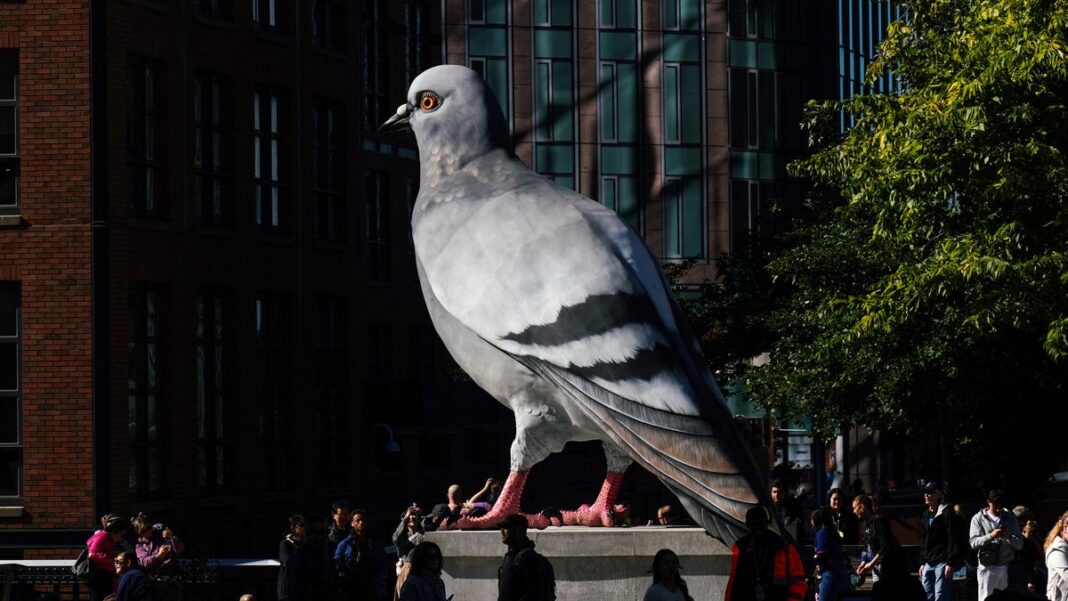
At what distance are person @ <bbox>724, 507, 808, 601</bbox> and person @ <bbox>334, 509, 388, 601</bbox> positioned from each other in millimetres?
5408

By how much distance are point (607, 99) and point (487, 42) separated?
Answer: 4.27 m

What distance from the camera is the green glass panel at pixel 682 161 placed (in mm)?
67062

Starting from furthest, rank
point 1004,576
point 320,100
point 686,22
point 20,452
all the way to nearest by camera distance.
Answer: point 686,22 < point 320,100 < point 20,452 < point 1004,576

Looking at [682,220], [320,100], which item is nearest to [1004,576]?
[320,100]

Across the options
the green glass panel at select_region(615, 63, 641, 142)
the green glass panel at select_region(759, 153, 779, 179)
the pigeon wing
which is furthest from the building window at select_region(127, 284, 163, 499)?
the green glass panel at select_region(759, 153, 779, 179)

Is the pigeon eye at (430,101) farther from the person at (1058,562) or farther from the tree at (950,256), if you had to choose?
the tree at (950,256)

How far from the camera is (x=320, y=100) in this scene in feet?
119

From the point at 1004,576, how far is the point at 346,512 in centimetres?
666

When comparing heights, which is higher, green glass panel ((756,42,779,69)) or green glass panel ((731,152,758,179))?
green glass panel ((756,42,779,69))

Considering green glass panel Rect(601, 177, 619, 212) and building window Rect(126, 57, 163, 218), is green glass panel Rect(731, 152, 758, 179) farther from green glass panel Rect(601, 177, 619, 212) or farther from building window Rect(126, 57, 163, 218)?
building window Rect(126, 57, 163, 218)

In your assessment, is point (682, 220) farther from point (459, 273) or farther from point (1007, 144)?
point (459, 273)

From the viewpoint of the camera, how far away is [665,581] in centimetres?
1243

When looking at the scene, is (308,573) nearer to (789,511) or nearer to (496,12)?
(789,511)

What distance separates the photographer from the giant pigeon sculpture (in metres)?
13.0
